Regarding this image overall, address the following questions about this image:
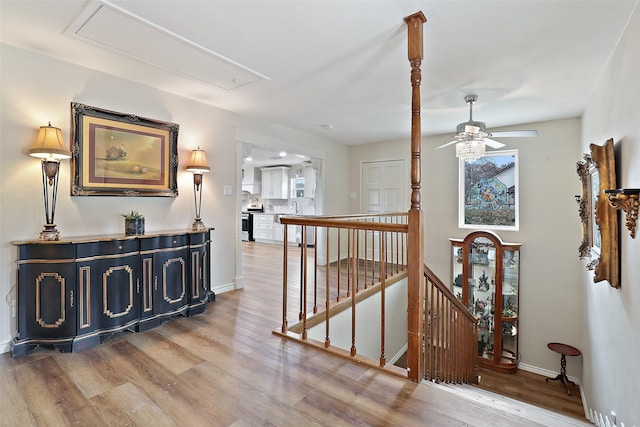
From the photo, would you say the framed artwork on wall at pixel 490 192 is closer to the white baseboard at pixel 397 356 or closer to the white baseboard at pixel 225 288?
the white baseboard at pixel 397 356

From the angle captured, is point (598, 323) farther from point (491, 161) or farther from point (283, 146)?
point (283, 146)

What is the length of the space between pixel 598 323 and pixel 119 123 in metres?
5.01

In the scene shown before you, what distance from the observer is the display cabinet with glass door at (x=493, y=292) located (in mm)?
4664

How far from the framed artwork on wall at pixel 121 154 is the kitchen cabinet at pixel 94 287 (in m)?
0.57

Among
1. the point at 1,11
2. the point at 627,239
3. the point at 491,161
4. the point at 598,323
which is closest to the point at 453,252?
the point at 491,161

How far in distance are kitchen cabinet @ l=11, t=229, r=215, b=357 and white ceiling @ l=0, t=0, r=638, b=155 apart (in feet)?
5.03

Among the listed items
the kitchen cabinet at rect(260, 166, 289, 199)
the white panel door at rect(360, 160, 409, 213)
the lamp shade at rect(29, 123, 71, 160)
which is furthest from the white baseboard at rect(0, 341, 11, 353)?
the kitchen cabinet at rect(260, 166, 289, 199)

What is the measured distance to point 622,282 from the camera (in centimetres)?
211

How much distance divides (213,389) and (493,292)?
4.38 m

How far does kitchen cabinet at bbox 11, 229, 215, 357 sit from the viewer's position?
239 cm

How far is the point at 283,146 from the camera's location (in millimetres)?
4785

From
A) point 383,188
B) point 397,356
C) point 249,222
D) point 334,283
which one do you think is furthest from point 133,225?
point 249,222

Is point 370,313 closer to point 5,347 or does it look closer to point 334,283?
point 334,283

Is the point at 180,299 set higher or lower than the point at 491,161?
lower
